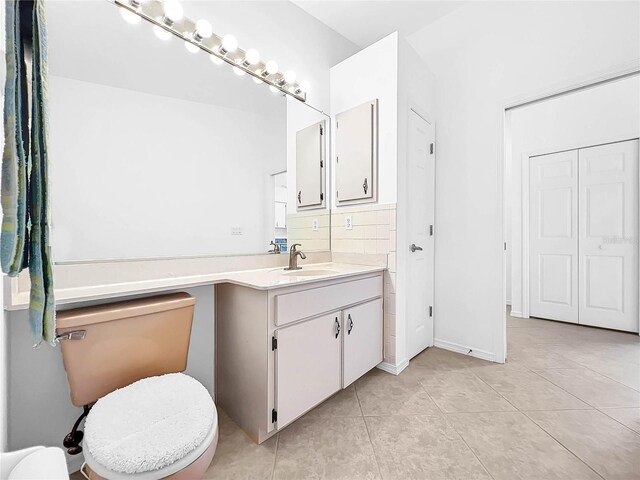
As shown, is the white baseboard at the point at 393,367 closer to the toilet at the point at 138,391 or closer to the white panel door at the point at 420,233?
the white panel door at the point at 420,233

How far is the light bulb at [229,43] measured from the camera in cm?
171

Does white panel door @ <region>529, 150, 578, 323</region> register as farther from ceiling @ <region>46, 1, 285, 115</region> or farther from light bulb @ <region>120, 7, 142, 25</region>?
light bulb @ <region>120, 7, 142, 25</region>

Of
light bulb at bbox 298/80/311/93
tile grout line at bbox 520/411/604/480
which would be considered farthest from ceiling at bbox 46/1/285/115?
tile grout line at bbox 520/411/604/480

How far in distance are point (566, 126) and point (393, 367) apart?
3.39 m

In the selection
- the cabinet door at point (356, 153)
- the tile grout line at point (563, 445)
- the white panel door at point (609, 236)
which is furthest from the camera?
the white panel door at point (609, 236)

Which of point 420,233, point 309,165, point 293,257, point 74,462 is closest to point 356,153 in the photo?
point 309,165

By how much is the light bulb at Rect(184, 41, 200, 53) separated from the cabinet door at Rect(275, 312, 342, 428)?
64.0 inches

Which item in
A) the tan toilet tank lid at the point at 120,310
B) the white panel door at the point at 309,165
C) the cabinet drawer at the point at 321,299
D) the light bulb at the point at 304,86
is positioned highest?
the light bulb at the point at 304,86

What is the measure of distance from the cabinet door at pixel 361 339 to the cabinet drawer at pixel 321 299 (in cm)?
8

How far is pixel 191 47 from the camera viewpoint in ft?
5.29

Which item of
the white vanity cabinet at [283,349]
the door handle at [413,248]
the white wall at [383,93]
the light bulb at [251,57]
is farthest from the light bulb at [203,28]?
the door handle at [413,248]

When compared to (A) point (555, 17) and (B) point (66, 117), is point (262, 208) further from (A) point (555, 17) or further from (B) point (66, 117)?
(A) point (555, 17)

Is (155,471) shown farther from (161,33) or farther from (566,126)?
(566,126)

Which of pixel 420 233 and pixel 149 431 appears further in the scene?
pixel 420 233
